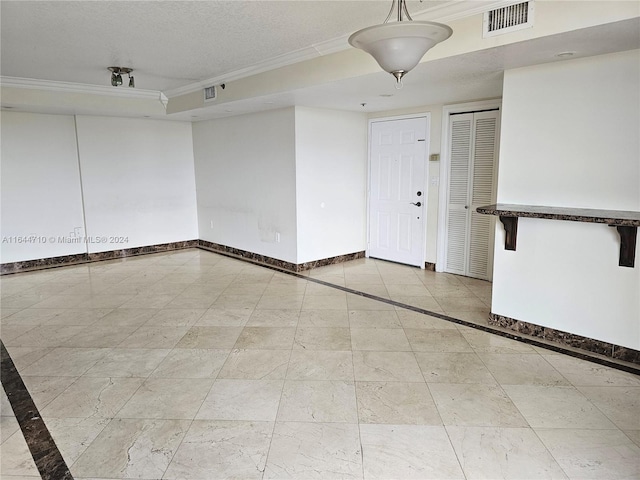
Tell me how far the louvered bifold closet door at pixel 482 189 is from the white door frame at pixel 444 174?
0.13 m

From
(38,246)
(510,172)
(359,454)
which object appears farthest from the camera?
(38,246)

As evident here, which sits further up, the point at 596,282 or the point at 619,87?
the point at 619,87

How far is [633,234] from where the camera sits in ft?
9.27

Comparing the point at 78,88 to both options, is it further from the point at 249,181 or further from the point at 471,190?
the point at 471,190

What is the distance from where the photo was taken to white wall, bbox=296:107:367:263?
5.45 meters

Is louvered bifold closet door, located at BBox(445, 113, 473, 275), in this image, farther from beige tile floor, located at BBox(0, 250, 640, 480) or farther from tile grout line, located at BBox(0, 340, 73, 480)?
tile grout line, located at BBox(0, 340, 73, 480)

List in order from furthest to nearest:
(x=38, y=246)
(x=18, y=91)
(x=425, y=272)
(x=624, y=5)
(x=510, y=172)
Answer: (x=38, y=246)
(x=425, y=272)
(x=18, y=91)
(x=510, y=172)
(x=624, y=5)

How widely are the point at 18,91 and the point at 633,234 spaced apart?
655 cm

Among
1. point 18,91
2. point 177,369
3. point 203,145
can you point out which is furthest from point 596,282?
point 18,91

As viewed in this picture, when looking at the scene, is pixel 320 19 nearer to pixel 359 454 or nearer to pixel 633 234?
pixel 633 234

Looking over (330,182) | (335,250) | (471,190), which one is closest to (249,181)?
(330,182)

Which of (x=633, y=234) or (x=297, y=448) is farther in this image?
(x=633, y=234)

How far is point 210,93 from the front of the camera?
5293mm

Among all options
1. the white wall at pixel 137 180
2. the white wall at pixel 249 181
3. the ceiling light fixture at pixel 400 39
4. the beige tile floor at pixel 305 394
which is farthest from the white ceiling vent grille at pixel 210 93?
the ceiling light fixture at pixel 400 39
